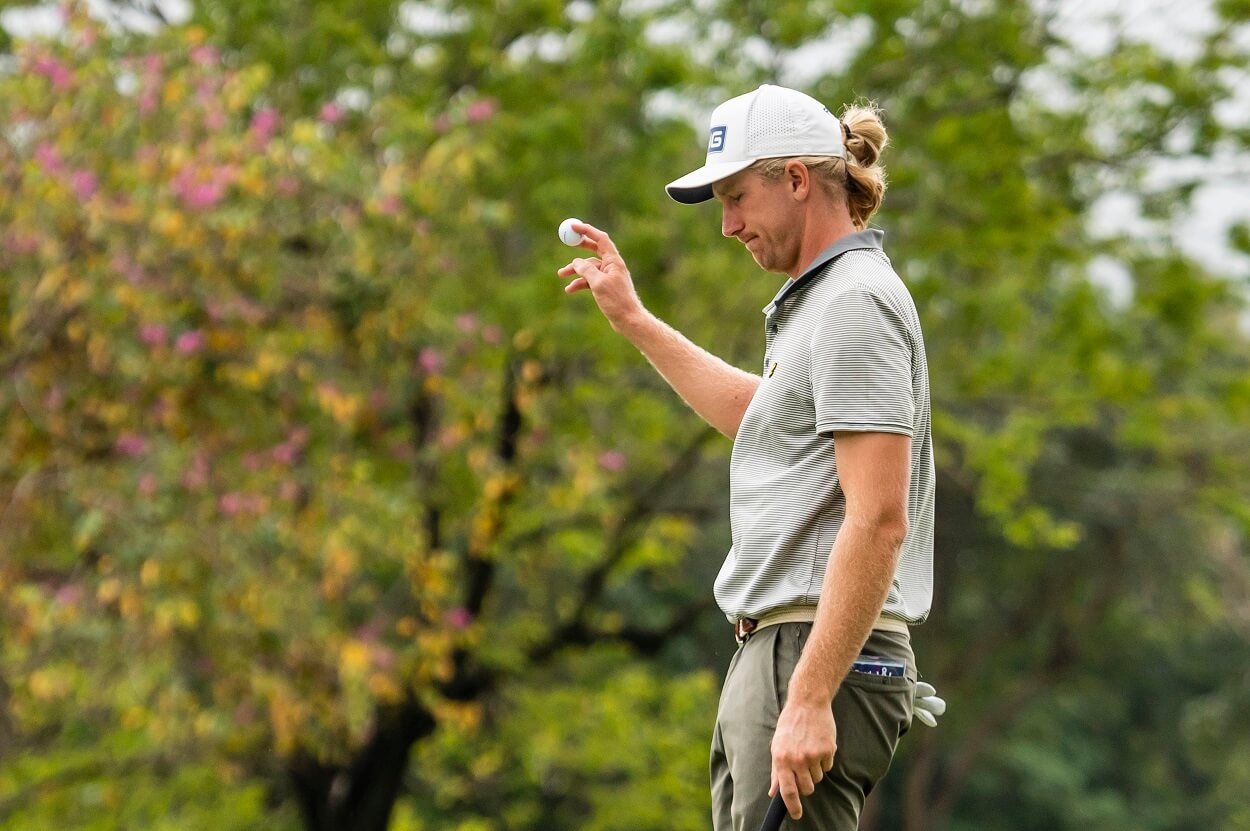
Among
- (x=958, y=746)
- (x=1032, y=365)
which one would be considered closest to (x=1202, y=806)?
(x=958, y=746)

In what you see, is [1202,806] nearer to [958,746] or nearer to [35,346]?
[958,746]

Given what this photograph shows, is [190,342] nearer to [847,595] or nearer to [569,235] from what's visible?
[569,235]

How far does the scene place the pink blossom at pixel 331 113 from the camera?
8750mm

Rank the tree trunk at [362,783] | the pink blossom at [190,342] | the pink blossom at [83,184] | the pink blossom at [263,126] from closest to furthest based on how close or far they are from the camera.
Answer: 1. the pink blossom at [83,184]
2. the pink blossom at [190,342]
3. the pink blossom at [263,126]
4. the tree trunk at [362,783]

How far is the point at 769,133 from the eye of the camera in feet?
7.92

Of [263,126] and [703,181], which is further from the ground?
[703,181]

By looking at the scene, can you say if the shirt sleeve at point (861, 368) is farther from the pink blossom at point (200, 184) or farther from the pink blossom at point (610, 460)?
the pink blossom at point (610, 460)

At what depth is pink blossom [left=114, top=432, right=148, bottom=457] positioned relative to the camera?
8.13m

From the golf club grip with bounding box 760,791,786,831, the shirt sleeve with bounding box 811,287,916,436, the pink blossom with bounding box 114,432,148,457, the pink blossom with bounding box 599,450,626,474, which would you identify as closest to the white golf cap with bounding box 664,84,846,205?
the shirt sleeve with bounding box 811,287,916,436

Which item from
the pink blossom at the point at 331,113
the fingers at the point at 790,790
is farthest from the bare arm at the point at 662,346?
the pink blossom at the point at 331,113

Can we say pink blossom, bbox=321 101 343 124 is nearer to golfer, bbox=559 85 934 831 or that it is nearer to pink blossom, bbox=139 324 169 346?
pink blossom, bbox=139 324 169 346

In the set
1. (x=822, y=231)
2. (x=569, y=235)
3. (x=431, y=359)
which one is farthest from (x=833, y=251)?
(x=431, y=359)

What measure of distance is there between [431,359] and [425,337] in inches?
5.9

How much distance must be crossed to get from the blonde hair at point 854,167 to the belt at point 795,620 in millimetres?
630
